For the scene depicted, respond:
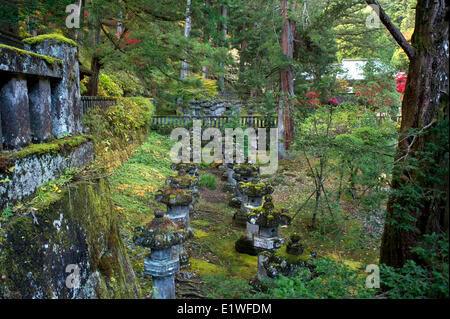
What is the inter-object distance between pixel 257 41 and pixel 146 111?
486 inches

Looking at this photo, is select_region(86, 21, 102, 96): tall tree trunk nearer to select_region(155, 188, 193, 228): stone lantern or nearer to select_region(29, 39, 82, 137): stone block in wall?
select_region(155, 188, 193, 228): stone lantern

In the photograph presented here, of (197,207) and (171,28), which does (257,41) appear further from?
(197,207)

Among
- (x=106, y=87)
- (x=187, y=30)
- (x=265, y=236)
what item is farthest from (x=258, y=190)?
(x=187, y=30)

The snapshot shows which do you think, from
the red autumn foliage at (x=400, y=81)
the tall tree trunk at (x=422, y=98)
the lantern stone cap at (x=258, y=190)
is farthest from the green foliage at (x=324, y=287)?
the red autumn foliage at (x=400, y=81)


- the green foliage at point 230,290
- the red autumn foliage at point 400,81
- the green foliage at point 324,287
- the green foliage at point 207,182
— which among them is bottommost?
the green foliage at point 207,182

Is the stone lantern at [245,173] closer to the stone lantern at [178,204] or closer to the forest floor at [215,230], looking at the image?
the forest floor at [215,230]

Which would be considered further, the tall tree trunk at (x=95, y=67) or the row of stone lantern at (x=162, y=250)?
the tall tree trunk at (x=95, y=67)

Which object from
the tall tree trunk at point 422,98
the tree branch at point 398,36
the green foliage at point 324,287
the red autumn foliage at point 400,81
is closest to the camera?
the green foliage at point 324,287

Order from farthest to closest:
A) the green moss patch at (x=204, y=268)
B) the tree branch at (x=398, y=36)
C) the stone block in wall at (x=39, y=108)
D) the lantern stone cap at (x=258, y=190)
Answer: the lantern stone cap at (x=258, y=190), the green moss patch at (x=204, y=268), the tree branch at (x=398, y=36), the stone block in wall at (x=39, y=108)

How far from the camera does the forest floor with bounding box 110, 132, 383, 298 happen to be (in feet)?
17.7

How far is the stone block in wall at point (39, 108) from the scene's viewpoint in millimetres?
2984

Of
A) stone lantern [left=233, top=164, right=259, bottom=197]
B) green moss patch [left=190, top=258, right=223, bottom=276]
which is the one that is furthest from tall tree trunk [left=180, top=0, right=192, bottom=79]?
green moss patch [left=190, top=258, right=223, bottom=276]

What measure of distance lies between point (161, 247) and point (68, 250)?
117 centimetres

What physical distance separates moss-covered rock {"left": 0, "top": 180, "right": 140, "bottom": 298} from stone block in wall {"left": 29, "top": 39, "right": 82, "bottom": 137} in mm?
791
